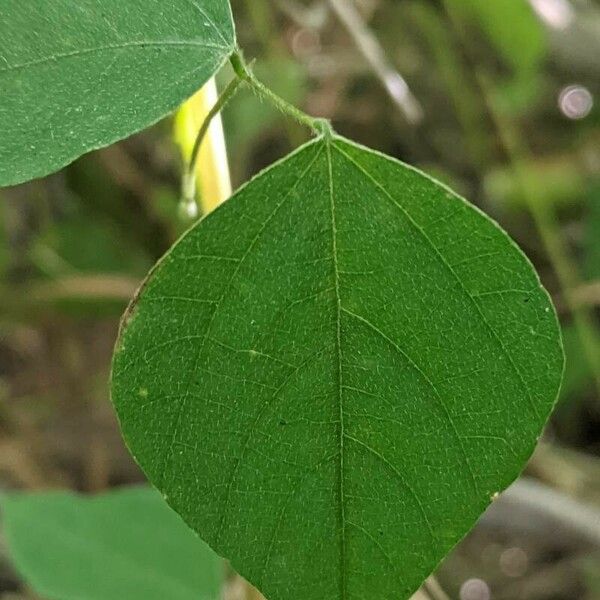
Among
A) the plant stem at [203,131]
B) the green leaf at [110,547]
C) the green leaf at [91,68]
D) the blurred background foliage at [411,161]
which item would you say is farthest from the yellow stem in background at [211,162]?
the blurred background foliage at [411,161]

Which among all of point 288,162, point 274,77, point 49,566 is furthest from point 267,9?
point 288,162

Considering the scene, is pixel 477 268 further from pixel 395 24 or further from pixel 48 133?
pixel 395 24

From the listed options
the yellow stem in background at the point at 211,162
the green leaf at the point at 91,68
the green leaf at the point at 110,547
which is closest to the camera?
the green leaf at the point at 91,68

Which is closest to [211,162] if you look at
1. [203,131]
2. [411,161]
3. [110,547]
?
[203,131]

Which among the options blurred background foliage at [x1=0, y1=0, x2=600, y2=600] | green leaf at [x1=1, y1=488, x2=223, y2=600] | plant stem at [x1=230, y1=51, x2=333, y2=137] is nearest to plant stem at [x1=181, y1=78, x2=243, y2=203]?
plant stem at [x1=230, y1=51, x2=333, y2=137]

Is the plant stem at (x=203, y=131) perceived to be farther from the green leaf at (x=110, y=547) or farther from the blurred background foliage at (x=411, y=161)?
the blurred background foliage at (x=411, y=161)

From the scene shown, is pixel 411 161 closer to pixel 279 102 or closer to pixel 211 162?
pixel 211 162
